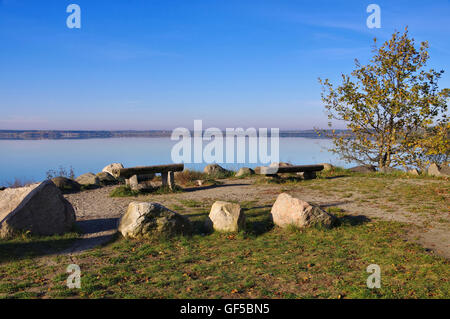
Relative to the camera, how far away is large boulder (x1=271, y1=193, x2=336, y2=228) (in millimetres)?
7273

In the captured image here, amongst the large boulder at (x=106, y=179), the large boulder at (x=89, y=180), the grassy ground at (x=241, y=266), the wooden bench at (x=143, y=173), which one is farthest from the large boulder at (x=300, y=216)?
the large boulder at (x=106, y=179)

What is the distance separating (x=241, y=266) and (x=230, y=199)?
5230 millimetres

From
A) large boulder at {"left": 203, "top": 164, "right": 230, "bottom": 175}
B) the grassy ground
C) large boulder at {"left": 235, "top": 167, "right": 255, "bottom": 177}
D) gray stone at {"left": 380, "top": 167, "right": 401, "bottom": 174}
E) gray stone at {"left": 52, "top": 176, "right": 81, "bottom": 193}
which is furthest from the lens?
large boulder at {"left": 203, "top": 164, "right": 230, "bottom": 175}

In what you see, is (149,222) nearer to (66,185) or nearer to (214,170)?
(66,185)

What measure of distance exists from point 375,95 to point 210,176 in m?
7.73

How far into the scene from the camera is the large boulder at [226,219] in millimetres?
7172

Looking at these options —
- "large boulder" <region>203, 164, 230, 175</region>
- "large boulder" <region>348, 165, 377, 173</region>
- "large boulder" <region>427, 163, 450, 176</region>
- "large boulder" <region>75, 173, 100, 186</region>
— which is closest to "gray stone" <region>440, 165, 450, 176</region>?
"large boulder" <region>427, 163, 450, 176</region>

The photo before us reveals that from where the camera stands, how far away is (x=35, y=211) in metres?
7.02

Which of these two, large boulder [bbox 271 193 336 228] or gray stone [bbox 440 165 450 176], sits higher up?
gray stone [bbox 440 165 450 176]

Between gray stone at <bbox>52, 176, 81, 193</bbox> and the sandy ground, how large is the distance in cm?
72

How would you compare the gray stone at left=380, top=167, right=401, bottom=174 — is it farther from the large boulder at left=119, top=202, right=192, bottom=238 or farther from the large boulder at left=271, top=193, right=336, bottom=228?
the large boulder at left=119, top=202, right=192, bottom=238

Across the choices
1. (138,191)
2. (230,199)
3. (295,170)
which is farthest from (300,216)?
(138,191)
